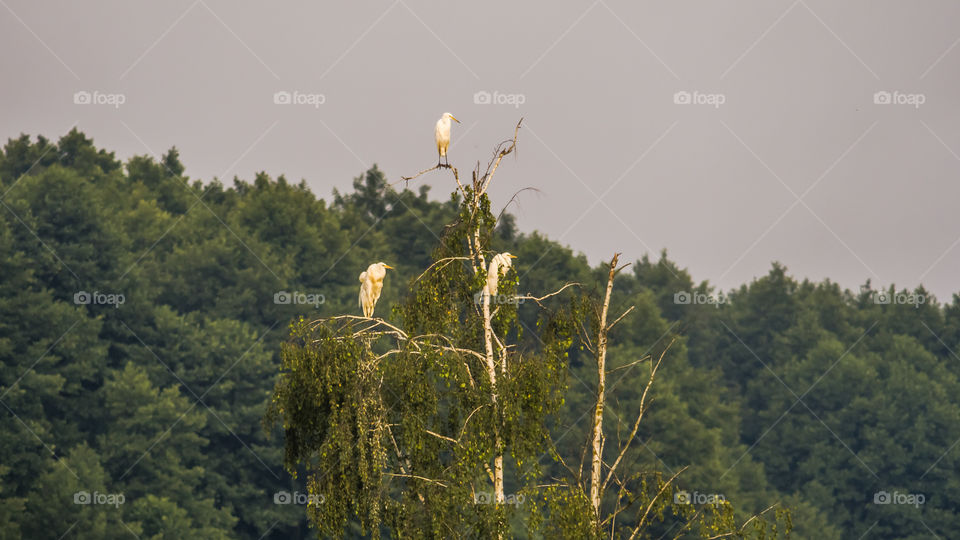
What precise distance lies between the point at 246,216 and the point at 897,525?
33089 mm

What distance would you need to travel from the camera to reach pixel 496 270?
17062 millimetres

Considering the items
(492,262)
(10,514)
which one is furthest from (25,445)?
(492,262)

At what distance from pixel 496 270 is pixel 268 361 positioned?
1701 inches

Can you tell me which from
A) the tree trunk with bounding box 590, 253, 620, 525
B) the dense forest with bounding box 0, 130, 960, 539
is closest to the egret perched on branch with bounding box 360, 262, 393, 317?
the tree trunk with bounding box 590, 253, 620, 525

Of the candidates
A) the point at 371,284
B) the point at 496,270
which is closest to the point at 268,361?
the point at 371,284

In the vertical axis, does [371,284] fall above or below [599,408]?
above

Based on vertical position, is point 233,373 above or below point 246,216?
below

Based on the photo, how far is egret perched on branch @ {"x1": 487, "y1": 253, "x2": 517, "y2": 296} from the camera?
16.7 m

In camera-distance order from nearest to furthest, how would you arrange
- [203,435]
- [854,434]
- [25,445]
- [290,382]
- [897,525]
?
[290,382]
[25,445]
[203,435]
[897,525]
[854,434]

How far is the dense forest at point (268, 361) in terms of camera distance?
5334 cm

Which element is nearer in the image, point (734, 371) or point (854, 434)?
point (854, 434)

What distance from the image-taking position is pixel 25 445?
51375 millimetres

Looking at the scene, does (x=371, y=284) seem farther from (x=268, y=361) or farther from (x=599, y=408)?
(x=268, y=361)

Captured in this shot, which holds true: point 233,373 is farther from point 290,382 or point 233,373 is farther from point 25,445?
point 290,382
